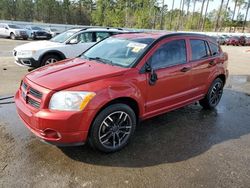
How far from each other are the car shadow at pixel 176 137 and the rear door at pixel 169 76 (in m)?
0.46

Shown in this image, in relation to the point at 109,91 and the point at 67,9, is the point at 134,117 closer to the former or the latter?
the point at 109,91

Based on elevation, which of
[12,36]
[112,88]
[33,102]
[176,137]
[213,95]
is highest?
[112,88]

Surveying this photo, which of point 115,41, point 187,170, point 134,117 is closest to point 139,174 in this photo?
point 187,170

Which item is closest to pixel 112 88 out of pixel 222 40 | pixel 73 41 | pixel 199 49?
pixel 199 49

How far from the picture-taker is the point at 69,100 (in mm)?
3385

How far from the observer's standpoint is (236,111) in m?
6.12

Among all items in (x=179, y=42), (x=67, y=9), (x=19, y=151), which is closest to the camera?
(x=19, y=151)

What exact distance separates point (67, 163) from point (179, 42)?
9.65ft

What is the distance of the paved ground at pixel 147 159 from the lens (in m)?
3.27

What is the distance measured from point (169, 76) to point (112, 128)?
4.59ft

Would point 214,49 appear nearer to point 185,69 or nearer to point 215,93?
point 215,93

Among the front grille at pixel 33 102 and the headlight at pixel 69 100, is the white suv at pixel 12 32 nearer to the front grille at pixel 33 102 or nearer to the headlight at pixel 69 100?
the front grille at pixel 33 102

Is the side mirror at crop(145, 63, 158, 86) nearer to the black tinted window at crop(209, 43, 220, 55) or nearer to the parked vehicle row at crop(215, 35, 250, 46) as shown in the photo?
the black tinted window at crop(209, 43, 220, 55)

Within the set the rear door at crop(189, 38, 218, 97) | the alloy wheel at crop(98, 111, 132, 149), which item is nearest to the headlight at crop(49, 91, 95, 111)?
the alloy wheel at crop(98, 111, 132, 149)
